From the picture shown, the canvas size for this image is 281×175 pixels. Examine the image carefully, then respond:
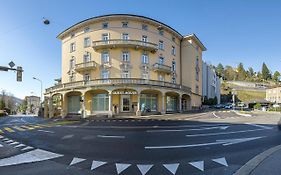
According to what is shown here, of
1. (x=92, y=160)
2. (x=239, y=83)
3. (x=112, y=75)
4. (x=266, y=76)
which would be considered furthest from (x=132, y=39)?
(x=266, y=76)

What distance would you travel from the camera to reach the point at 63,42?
4056 centimetres

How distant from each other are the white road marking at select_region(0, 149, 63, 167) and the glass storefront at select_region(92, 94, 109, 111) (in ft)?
76.7

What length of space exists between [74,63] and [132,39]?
12798mm

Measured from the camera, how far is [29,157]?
21.7 feet

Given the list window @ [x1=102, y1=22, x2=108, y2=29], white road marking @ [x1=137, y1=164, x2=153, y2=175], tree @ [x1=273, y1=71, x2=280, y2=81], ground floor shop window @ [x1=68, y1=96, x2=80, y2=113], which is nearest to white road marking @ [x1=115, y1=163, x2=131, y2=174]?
white road marking @ [x1=137, y1=164, x2=153, y2=175]

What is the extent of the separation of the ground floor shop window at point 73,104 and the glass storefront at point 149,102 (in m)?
12.4

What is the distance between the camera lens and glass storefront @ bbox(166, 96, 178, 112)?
3555 centimetres

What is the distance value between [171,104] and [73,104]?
1921 centimetres

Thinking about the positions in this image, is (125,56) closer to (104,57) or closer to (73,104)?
(104,57)

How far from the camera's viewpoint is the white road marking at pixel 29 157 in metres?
6.07

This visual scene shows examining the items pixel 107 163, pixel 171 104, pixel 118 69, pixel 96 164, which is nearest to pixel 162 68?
pixel 171 104

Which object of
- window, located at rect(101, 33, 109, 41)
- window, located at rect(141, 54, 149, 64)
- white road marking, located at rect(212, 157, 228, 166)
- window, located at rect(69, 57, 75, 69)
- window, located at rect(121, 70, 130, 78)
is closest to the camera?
white road marking, located at rect(212, 157, 228, 166)

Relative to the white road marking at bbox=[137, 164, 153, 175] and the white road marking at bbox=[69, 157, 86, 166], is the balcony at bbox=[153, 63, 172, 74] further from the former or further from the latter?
the white road marking at bbox=[137, 164, 153, 175]

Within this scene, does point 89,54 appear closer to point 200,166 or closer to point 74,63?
point 74,63
